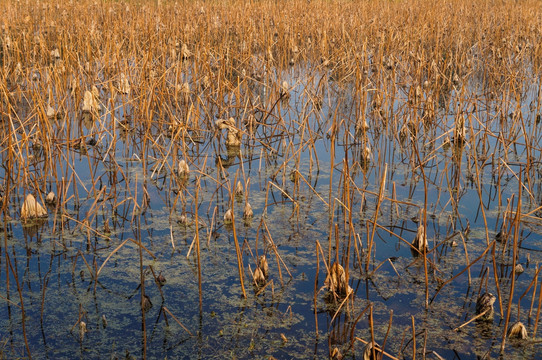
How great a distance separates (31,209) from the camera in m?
3.25

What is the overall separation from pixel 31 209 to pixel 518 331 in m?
2.52

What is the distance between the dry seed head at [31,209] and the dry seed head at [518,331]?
2.46 meters

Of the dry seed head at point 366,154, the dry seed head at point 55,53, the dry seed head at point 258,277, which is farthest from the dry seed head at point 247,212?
the dry seed head at point 55,53

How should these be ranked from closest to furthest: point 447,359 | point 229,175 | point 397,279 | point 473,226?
point 447,359 → point 397,279 → point 473,226 → point 229,175

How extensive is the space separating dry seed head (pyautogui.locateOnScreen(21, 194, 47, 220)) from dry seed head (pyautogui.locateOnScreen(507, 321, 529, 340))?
2464 millimetres

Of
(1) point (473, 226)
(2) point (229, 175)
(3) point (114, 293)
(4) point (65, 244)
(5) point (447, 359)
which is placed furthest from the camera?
(2) point (229, 175)

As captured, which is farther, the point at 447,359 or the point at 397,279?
the point at 397,279

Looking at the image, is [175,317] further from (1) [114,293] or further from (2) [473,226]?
(2) [473,226]

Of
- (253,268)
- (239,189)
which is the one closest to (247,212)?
(239,189)

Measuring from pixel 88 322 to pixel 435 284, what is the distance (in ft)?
4.95

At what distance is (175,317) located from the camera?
2379 millimetres

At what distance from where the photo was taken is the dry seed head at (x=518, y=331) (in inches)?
86.0

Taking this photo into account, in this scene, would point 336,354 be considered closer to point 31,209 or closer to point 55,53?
point 31,209

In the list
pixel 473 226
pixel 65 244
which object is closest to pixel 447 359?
pixel 473 226
